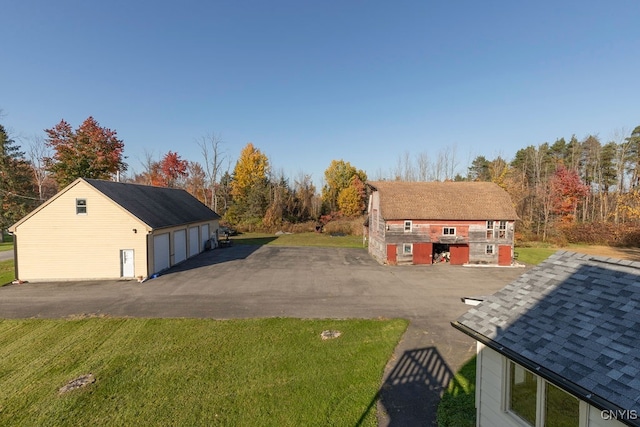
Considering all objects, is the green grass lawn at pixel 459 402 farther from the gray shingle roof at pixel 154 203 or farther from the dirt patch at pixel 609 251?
the dirt patch at pixel 609 251

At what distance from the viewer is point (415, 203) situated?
2805 cm

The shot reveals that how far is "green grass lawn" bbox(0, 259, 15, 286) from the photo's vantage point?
20.1m

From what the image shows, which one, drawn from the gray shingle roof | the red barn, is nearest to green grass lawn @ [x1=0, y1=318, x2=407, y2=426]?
the gray shingle roof

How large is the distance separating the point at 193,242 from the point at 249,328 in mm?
19327

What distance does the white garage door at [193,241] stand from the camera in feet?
94.1

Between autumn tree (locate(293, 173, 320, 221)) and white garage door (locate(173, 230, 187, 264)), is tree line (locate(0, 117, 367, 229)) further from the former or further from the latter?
white garage door (locate(173, 230, 187, 264))

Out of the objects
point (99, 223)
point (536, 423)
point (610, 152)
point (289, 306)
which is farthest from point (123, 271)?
point (610, 152)

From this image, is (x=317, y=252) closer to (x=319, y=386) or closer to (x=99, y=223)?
(x=99, y=223)

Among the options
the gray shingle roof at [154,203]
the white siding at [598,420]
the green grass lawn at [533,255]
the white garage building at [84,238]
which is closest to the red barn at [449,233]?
the green grass lawn at [533,255]

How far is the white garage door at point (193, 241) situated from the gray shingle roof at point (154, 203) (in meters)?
1.02

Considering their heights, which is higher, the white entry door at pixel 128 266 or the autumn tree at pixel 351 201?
the autumn tree at pixel 351 201

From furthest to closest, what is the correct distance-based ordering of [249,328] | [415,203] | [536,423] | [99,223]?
1. [415,203]
2. [99,223]
3. [249,328]
4. [536,423]

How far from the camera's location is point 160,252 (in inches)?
887

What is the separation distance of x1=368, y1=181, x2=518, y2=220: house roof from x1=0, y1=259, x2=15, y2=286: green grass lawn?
2701 centimetres
